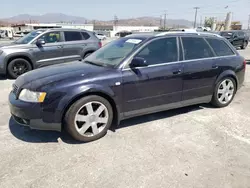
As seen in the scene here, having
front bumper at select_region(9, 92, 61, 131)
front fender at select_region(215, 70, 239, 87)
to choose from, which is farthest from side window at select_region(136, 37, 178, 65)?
front bumper at select_region(9, 92, 61, 131)

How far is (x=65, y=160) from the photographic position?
112 inches

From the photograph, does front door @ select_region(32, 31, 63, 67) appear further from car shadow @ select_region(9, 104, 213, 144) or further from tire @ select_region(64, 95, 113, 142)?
tire @ select_region(64, 95, 113, 142)

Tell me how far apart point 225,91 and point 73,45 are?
18.0ft

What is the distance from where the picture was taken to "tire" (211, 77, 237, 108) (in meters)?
4.55

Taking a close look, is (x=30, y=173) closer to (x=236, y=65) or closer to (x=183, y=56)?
(x=183, y=56)

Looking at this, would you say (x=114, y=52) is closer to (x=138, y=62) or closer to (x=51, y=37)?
(x=138, y=62)

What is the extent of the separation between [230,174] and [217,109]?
2244mm

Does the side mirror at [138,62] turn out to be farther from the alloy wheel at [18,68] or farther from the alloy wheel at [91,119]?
the alloy wheel at [18,68]

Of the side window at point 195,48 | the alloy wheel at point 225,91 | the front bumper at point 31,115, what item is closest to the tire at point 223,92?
the alloy wheel at point 225,91

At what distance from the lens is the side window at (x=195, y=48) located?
407 centimetres

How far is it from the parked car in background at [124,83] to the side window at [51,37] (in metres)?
4.18

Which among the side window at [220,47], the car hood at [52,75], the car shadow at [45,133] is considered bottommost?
the car shadow at [45,133]

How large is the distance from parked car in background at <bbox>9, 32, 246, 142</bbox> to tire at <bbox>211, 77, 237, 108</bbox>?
2 cm

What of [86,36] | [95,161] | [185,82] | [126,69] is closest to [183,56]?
[185,82]
